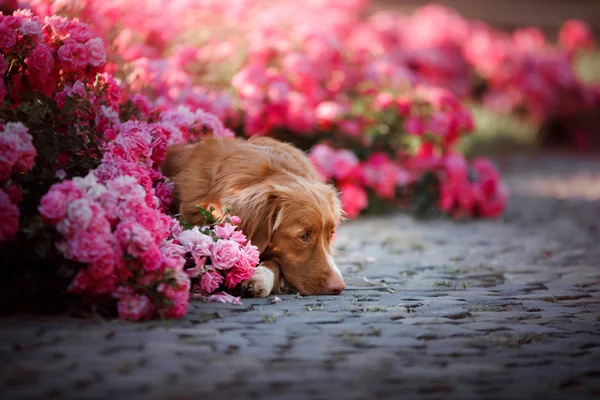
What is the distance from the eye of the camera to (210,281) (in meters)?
4.26

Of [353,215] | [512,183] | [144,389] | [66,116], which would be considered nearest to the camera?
[144,389]

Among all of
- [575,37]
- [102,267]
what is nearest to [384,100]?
[102,267]

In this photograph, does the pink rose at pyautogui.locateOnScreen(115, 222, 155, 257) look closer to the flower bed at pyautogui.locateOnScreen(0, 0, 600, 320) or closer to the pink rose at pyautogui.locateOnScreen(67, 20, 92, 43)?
the flower bed at pyautogui.locateOnScreen(0, 0, 600, 320)

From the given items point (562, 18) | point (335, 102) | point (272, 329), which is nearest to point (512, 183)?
point (335, 102)

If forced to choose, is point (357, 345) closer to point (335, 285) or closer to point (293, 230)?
point (335, 285)

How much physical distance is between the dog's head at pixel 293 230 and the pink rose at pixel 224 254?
33 cm

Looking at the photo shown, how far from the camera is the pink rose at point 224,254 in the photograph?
4.20m

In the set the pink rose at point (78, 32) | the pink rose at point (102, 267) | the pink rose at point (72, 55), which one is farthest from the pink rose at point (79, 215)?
the pink rose at point (78, 32)

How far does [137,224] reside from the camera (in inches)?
149

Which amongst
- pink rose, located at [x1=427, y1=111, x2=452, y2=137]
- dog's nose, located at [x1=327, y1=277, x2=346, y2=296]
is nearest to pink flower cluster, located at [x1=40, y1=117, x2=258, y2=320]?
dog's nose, located at [x1=327, y1=277, x2=346, y2=296]

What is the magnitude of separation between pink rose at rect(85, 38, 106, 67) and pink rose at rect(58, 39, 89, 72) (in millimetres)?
29

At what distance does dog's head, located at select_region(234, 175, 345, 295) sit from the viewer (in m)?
4.55

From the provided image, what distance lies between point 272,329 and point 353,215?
4602mm

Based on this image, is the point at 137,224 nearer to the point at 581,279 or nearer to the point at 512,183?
the point at 581,279
